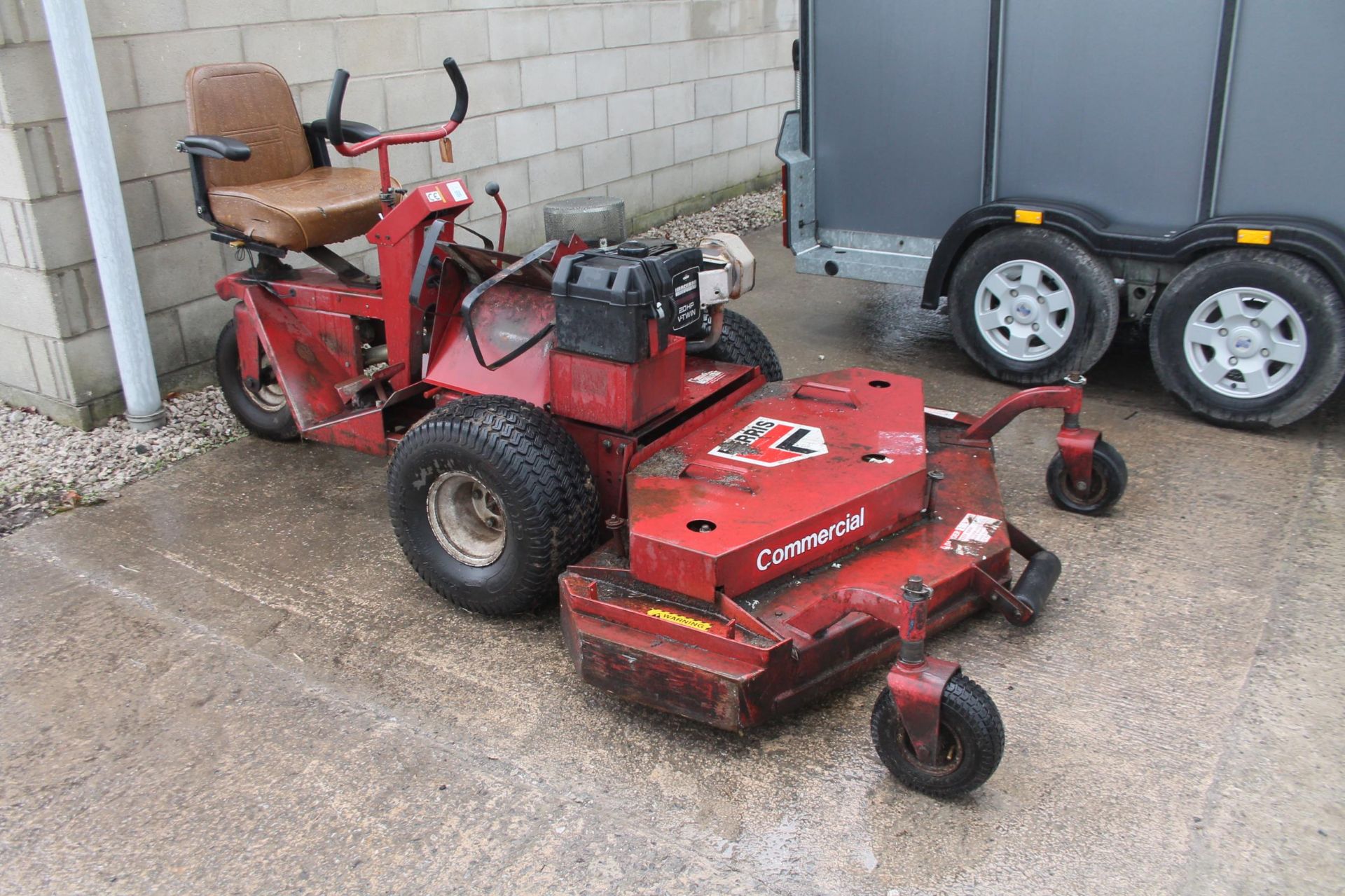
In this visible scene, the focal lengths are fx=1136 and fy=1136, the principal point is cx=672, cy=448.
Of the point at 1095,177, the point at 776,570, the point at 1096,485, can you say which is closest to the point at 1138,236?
the point at 1095,177

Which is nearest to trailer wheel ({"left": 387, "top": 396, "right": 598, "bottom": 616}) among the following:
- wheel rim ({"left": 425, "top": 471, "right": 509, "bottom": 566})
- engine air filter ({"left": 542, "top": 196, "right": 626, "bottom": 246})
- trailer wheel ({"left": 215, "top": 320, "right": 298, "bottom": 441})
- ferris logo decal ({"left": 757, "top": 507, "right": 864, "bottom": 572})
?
wheel rim ({"left": 425, "top": 471, "right": 509, "bottom": 566})

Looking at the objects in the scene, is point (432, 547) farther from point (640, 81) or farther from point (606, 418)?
point (640, 81)

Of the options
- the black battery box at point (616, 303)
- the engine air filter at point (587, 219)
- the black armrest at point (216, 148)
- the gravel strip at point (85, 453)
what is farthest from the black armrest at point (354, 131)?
the engine air filter at point (587, 219)

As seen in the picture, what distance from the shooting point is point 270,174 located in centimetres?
491

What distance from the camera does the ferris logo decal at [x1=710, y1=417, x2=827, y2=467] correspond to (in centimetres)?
352

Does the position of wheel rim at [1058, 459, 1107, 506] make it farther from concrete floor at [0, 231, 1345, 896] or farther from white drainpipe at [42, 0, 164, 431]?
white drainpipe at [42, 0, 164, 431]

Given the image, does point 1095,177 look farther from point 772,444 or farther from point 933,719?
point 933,719

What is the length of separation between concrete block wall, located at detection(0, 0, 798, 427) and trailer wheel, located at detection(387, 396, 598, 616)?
2226mm

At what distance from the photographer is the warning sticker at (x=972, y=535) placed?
A: 11.2 ft

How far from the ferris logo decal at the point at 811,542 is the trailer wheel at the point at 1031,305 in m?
2.39

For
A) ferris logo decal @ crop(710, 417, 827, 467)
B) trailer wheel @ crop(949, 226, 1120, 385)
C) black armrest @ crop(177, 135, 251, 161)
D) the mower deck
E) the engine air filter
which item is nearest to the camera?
the mower deck

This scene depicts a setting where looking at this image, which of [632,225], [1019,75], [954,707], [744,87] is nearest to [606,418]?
[954,707]

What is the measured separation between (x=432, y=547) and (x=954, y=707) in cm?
172

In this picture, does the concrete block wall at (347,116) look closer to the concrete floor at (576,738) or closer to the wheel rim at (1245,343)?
the concrete floor at (576,738)
